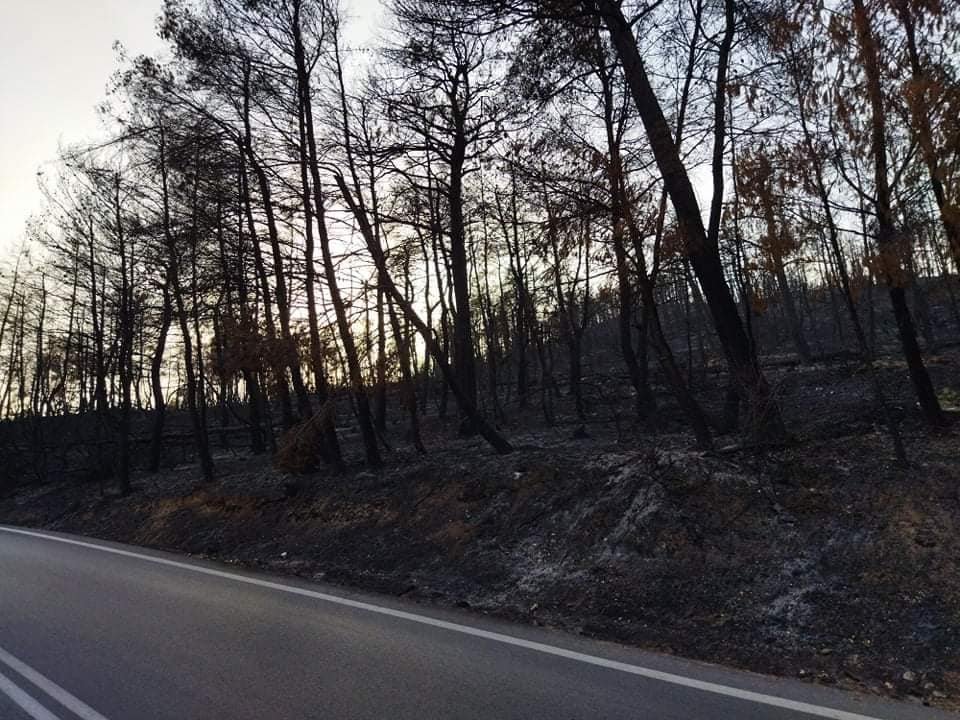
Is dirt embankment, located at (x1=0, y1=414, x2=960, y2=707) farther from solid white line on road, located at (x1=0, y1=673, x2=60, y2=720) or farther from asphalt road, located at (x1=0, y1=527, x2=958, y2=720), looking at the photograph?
solid white line on road, located at (x1=0, y1=673, x2=60, y2=720)

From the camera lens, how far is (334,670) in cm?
514

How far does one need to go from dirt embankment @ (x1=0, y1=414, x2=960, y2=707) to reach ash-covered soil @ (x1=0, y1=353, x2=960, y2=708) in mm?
21

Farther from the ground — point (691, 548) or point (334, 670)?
point (691, 548)

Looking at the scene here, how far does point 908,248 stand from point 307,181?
11022 millimetres

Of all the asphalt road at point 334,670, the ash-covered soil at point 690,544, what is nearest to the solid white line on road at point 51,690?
the asphalt road at point 334,670

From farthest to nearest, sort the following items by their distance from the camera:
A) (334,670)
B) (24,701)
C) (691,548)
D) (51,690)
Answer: (691,548) < (334,670) < (51,690) < (24,701)

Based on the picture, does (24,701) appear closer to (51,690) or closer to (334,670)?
(51,690)

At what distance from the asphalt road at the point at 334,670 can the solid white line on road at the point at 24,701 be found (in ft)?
0.04

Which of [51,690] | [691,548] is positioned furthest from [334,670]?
[691,548]

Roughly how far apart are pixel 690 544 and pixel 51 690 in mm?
6141

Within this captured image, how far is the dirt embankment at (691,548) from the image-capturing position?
540 cm

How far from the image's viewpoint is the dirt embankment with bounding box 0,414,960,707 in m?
5.40

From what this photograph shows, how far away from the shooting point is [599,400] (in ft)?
75.9

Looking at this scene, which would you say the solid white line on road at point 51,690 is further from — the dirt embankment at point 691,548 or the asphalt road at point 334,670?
the dirt embankment at point 691,548
